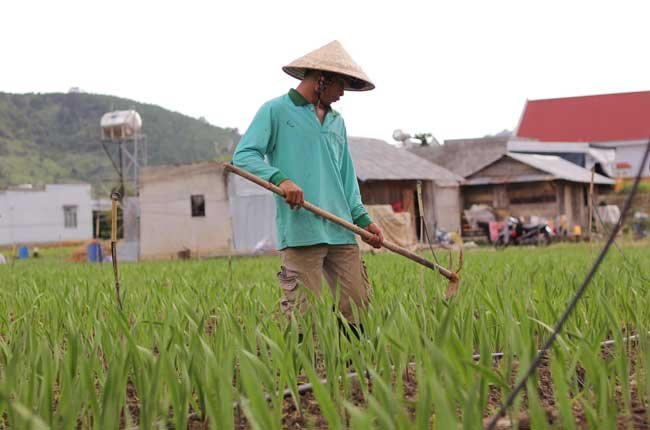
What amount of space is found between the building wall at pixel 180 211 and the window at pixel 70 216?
23824 mm

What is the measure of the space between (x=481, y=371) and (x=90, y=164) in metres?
85.9

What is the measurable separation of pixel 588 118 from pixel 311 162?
1425 inches

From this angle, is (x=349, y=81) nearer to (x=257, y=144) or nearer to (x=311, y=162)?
(x=311, y=162)

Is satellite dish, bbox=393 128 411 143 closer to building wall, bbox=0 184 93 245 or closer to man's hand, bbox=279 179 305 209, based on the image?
building wall, bbox=0 184 93 245

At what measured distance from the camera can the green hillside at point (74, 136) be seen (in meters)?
80.6

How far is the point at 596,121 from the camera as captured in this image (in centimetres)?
3678

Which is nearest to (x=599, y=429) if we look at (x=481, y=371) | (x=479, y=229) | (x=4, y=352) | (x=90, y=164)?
(x=481, y=371)

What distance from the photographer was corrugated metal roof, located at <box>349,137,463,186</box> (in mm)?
19688

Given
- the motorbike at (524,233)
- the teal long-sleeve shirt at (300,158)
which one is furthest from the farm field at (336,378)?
the motorbike at (524,233)

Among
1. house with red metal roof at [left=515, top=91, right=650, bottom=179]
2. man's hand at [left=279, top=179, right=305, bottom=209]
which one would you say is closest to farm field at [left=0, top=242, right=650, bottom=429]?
man's hand at [left=279, top=179, right=305, bottom=209]

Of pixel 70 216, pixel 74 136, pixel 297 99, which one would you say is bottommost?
pixel 297 99

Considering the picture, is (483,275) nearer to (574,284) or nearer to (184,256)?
(574,284)

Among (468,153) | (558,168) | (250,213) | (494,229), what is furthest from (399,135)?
(250,213)

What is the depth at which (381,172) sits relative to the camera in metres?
19.8
